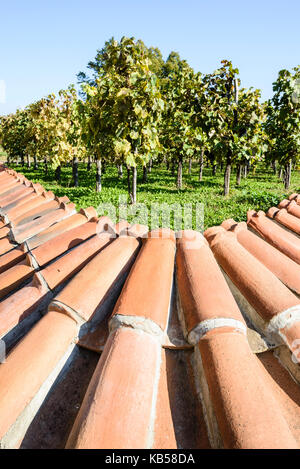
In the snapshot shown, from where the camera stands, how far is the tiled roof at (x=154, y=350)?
1010 mm

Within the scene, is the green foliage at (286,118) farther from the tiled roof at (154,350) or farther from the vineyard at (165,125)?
the tiled roof at (154,350)

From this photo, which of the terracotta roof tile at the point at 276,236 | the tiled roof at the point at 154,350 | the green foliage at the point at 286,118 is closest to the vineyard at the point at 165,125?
the green foliage at the point at 286,118

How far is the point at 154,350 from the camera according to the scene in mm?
1268

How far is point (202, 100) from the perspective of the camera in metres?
12.7

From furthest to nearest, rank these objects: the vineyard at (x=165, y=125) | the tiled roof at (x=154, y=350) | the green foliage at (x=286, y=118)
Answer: the green foliage at (x=286, y=118)
the vineyard at (x=165, y=125)
the tiled roof at (x=154, y=350)

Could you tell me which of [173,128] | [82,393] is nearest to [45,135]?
[173,128]

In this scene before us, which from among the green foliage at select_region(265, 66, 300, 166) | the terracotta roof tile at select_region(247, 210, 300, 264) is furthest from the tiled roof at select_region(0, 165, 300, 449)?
the green foliage at select_region(265, 66, 300, 166)

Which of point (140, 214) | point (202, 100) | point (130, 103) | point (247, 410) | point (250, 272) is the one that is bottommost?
point (140, 214)

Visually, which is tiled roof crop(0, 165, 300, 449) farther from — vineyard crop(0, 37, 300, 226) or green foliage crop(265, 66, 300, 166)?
green foliage crop(265, 66, 300, 166)

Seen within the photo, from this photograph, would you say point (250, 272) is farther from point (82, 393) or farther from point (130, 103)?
point (130, 103)

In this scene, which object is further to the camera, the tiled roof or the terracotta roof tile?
the terracotta roof tile

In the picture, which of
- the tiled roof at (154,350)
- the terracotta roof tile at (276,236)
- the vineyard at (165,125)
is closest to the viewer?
the tiled roof at (154,350)

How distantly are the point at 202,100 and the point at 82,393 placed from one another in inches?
536

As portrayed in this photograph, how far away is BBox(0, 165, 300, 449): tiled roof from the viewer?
1.01 metres
